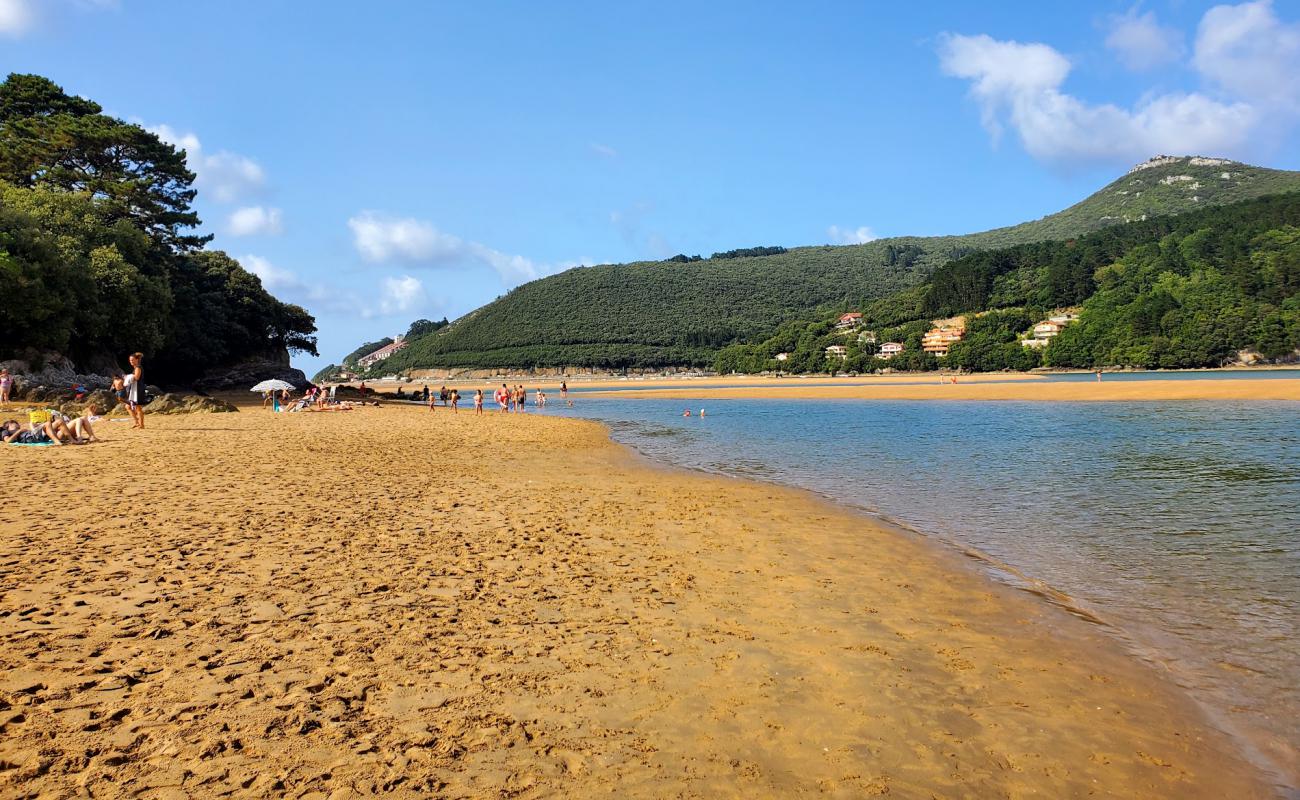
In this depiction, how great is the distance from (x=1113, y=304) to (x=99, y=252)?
132811mm

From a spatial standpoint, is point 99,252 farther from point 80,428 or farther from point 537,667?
point 537,667

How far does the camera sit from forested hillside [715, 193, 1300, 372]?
96.4 m

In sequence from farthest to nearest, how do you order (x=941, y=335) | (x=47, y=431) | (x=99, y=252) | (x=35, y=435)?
(x=941, y=335)
(x=99, y=252)
(x=47, y=431)
(x=35, y=435)

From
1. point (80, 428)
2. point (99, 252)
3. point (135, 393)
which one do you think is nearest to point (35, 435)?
point (80, 428)

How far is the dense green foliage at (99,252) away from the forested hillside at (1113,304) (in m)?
107

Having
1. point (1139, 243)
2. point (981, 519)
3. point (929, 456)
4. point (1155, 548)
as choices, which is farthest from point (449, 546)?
point (1139, 243)

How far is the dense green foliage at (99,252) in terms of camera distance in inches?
1309

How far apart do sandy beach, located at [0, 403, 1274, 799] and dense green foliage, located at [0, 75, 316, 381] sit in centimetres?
3056

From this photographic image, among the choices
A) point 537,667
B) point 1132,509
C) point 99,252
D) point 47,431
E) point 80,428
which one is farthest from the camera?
point 99,252

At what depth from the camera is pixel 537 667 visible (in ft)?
17.0

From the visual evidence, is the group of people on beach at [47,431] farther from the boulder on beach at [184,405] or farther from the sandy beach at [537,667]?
the boulder on beach at [184,405]

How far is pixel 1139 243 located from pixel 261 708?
554 ft

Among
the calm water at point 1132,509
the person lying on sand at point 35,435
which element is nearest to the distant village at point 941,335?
the calm water at point 1132,509

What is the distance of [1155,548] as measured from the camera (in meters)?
9.33
